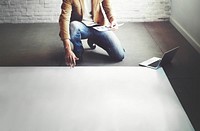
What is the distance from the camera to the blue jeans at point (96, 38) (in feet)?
10.3

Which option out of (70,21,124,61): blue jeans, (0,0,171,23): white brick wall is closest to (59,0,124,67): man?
(70,21,124,61): blue jeans

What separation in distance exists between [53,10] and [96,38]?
1.52 meters

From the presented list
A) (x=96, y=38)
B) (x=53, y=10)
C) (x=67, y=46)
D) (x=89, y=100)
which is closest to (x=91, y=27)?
(x=96, y=38)

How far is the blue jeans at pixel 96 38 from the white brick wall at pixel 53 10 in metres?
1.41

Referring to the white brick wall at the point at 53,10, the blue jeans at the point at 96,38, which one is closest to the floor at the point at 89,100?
the blue jeans at the point at 96,38

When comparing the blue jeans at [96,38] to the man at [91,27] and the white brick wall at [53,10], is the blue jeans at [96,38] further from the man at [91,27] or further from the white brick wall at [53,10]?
the white brick wall at [53,10]

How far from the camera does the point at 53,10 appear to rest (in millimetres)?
4500

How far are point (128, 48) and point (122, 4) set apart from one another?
3.94 feet

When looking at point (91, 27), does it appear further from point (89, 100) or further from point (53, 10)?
point (53, 10)

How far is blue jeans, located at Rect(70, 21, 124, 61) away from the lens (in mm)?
3139

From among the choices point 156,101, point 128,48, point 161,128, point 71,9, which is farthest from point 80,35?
point 161,128

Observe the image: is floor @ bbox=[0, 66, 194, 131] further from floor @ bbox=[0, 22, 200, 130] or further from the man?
the man

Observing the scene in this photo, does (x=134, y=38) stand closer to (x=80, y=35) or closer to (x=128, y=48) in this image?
(x=128, y=48)

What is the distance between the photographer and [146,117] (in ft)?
6.86
